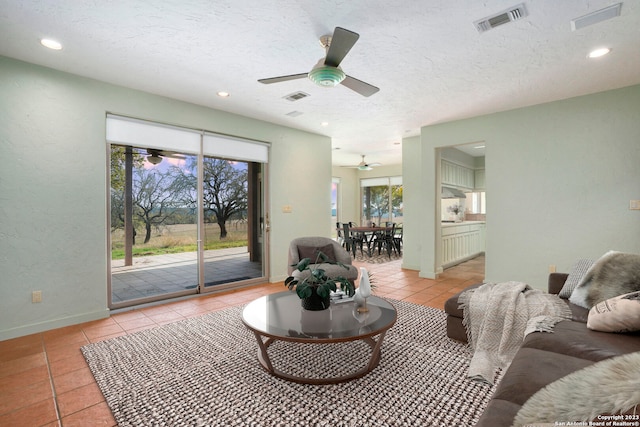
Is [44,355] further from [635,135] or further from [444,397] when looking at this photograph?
[635,135]

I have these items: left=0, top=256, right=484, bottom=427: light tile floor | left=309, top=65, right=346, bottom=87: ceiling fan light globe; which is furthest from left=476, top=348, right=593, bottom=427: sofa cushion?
left=309, top=65, right=346, bottom=87: ceiling fan light globe

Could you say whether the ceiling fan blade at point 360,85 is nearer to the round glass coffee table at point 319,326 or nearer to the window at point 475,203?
the round glass coffee table at point 319,326

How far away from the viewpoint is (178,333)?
9.85ft

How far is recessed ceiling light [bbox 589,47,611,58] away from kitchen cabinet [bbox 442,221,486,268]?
3538 millimetres

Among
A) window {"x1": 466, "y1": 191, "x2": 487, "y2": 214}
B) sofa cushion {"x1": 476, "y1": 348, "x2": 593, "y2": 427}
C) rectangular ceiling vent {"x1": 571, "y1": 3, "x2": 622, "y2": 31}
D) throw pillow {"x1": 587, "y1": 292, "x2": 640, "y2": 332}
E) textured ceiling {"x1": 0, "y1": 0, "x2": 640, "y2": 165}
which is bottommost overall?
sofa cushion {"x1": 476, "y1": 348, "x2": 593, "y2": 427}

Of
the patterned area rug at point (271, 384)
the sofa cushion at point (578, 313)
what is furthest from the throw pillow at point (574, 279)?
the patterned area rug at point (271, 384)

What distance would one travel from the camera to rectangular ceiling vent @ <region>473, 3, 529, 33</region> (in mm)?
2264

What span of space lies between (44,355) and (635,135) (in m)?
6.64

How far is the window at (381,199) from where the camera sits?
34.6ft

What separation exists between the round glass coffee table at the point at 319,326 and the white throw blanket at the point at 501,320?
0.71m

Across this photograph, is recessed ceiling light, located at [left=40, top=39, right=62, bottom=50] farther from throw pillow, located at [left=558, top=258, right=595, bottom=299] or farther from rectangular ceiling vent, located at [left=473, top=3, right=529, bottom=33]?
throw pillow, located at [left=558, top=258, right=595, bottom=299]

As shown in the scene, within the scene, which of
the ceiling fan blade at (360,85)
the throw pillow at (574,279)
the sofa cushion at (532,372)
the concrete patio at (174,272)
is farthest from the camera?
the concrete patio at (174,272)

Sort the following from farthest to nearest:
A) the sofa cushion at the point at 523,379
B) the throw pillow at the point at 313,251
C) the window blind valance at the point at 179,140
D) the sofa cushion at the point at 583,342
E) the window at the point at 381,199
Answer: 1. the window at the point at 381,199
2. the throw pillow at the point at 313,251
3. the window blind valance at the point at 179,140
4. the sofa cushion at the point at 583,342
5. the sofa cushion at the point at 523,379

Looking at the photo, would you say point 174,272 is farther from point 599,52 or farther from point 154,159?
point 599,52
